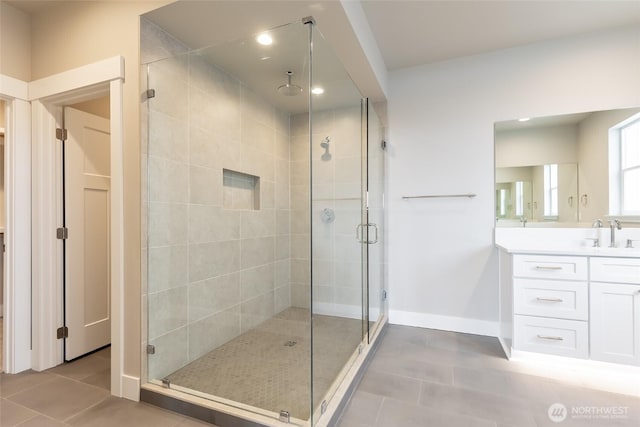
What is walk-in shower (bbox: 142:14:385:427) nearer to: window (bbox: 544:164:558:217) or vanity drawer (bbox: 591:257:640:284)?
window (bbox: 544:164:558:217)

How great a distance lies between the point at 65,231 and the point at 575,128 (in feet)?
13.5

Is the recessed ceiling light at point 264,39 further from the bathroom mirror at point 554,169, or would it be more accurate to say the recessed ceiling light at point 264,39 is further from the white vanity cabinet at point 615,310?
the white vanity cabinet at point 615,310

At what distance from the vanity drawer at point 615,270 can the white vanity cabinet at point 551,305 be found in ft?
0.18

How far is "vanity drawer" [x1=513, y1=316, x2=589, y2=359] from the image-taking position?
2062 mm

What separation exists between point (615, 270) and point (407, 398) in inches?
64.8

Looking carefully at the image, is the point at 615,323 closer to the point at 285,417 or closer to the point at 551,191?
the point at 551,191

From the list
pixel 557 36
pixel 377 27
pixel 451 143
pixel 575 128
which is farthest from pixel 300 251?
pixel 557 36

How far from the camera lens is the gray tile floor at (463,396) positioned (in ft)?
5.15

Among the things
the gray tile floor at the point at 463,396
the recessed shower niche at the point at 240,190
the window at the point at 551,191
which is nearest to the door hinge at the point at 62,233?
the recessed shower niche at the point at 240,190

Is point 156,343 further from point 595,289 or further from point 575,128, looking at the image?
point 575,128

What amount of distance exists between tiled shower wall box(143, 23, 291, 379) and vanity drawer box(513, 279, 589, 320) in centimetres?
188

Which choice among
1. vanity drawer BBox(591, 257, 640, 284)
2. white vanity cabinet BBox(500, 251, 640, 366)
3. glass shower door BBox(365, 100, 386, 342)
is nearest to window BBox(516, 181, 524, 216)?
white vanity cabinet BBox(500, 251, 640, 366)

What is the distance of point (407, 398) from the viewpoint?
1.76m

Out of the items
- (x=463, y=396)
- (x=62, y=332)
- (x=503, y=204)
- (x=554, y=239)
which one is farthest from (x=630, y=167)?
(x=62, y=332)
